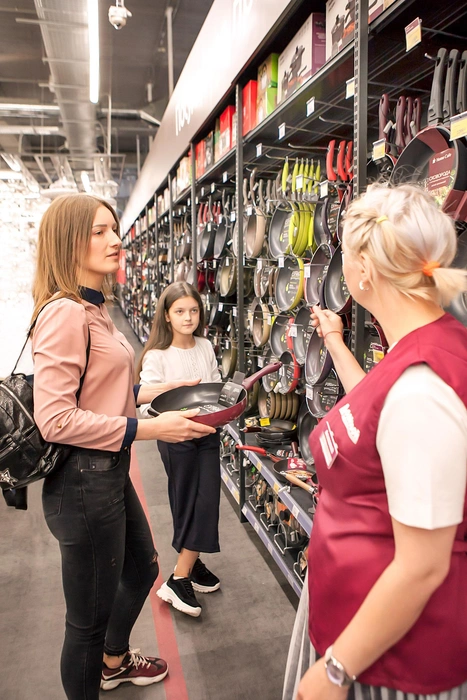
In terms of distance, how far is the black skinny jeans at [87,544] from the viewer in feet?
5.21

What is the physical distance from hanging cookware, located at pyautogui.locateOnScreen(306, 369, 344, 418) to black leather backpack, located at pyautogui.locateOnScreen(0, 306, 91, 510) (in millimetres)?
1308

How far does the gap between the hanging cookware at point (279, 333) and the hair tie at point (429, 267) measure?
2173 mm

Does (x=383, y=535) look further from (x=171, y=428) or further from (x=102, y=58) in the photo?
(x=102, y=58)

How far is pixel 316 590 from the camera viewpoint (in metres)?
1.15

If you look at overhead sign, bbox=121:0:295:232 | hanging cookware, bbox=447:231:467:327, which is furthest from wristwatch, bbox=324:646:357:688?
overhead sign, bbox=121:0:295:232

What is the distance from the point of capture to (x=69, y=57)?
640 cm

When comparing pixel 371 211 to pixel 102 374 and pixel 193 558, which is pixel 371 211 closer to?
pixel 102 374

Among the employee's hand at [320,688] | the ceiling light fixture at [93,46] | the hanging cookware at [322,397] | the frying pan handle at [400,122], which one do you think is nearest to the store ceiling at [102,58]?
the ceiling light fixture at [93,46]

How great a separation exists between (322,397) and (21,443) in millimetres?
1537

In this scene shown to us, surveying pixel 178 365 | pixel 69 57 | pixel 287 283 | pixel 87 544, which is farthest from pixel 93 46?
pixel 87 544

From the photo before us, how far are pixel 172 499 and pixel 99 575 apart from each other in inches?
44.3

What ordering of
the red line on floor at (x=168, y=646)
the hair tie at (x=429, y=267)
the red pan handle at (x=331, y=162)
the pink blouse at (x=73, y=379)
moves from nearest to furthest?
the hair tie at (x=429, y=267), the pink blouse at (x=73, y=379), the red line on floor at (x=168, y=646), the red pan handle at (x=331, y=162)

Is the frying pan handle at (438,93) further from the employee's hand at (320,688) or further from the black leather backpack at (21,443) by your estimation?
the employee's hand at (320,688)

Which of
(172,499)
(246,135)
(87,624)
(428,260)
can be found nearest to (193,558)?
(172,499)
